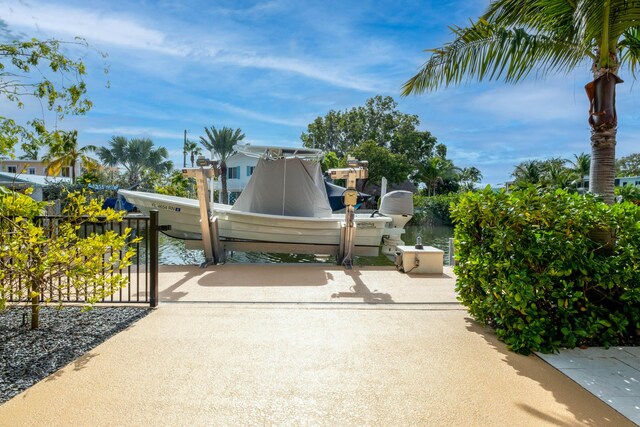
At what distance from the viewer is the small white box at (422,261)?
6855mm

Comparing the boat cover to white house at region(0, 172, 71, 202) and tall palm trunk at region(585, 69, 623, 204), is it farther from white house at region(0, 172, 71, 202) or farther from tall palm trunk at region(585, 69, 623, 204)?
tall palm trunk at region(585, 69, 623, 204)

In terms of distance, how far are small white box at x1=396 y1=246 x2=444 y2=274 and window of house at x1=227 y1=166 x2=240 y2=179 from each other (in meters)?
27.9

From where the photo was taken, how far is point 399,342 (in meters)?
3.45

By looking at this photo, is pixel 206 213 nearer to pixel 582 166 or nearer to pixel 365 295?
pixel 365 295

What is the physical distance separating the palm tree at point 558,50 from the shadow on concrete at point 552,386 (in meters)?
2.82

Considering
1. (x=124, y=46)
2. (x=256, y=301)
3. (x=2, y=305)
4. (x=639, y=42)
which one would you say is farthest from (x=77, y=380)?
(x=639, y=42)

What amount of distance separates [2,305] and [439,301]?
15.1 feet

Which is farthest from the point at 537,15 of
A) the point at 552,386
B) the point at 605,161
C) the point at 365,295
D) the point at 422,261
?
the point at 552,386

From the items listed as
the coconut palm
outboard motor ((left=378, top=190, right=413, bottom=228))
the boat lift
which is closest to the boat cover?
the boat lift

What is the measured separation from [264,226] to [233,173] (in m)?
26.2

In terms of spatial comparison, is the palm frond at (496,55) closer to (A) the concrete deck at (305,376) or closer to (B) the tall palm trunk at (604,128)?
(B) the tall palm trunk at (604,128)

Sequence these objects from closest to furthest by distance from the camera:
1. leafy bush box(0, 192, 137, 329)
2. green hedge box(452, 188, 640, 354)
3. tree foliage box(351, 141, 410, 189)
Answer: leafy bush box(0, 192, 137, 329), green hedge box(452, 188, 640, 354), tree foliage box(351, 141, 410, 189)

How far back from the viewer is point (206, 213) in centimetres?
727

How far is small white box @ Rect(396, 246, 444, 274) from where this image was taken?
6.86 m
